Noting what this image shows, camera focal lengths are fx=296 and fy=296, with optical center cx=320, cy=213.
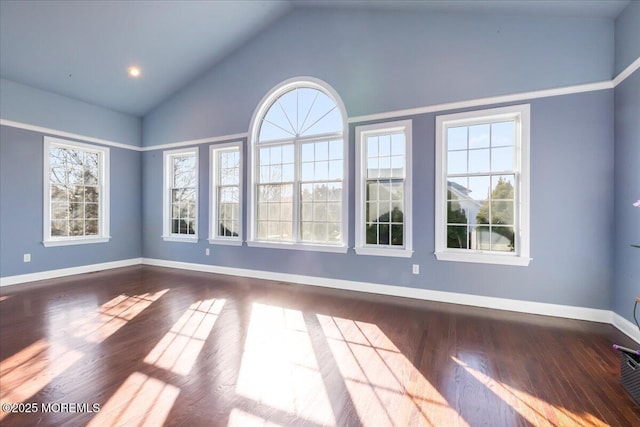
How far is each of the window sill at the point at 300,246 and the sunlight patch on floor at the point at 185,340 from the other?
1.52 metres

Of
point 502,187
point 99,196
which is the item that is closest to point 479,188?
point 502,187

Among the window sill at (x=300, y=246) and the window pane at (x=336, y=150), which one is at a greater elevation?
the window pane at (x=336, y=150)

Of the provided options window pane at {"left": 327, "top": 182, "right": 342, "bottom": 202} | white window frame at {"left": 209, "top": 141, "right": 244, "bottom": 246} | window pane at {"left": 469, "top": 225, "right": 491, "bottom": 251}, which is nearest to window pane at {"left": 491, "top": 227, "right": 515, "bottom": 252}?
window pane at {"left": 469, "top": 225, "right": 491, "bottom": 251}

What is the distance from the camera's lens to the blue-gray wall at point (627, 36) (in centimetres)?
277

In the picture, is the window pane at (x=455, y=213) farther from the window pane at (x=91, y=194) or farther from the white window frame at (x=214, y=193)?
the window pane at (x=91, y=194)

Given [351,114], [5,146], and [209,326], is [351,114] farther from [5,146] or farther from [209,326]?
[5,146]

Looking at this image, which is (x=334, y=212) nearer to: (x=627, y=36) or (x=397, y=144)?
(x=397, y=144)

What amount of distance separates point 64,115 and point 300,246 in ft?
15.6

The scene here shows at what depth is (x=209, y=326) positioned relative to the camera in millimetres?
2965

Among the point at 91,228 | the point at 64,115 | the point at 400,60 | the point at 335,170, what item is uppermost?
the point at 400,60

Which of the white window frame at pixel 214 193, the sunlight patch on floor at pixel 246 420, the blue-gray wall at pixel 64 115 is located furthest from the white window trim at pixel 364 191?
the blue-gray wall at pixel 64 115

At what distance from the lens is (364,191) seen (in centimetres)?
430

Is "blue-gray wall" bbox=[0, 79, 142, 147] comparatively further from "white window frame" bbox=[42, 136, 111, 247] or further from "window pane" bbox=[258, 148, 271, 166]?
"window pane" bbox=[258, 148, 271, 166]

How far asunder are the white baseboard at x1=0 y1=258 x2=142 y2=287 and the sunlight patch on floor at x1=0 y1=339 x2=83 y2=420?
3018mm
